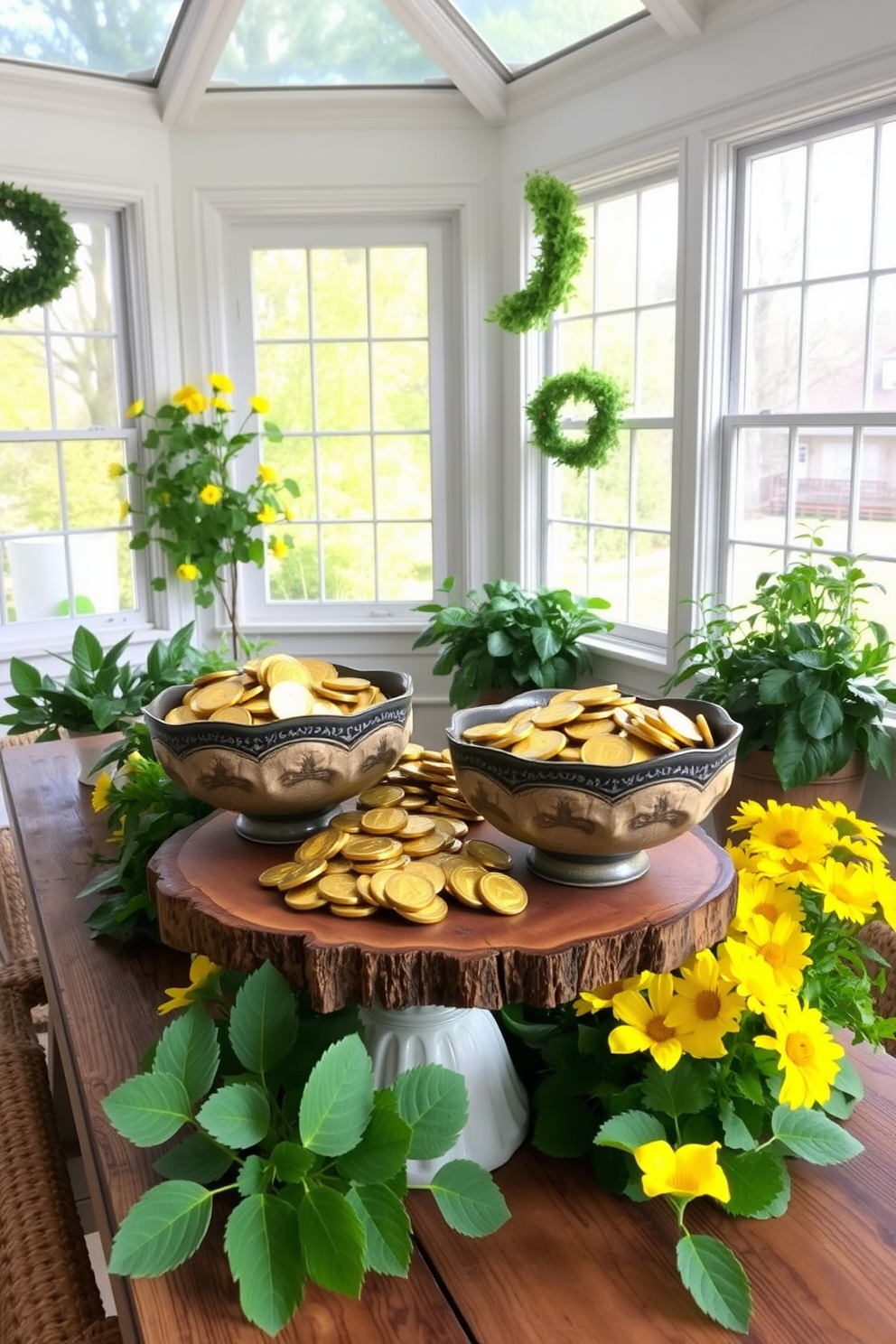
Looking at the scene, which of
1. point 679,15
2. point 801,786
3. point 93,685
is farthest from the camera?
point 679,15

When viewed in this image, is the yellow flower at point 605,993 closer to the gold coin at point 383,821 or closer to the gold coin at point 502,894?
the gold coin at point 502,894

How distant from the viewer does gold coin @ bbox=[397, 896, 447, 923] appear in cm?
92

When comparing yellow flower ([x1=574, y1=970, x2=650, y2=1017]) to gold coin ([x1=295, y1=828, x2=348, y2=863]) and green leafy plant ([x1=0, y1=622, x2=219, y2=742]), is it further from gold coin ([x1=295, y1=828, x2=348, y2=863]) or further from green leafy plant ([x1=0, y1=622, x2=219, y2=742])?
green leafy plant ([x1=0, y1=622, x2=219, y2=742])

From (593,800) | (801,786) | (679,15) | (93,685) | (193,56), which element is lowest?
(801,786)

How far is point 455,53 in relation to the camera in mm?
3889

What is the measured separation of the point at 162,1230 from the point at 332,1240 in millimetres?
131

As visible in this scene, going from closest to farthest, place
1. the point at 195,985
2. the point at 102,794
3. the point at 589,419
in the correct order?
the point at 195,985, the point at 102,794, the point at 589,419

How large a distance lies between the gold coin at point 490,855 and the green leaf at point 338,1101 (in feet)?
0.71

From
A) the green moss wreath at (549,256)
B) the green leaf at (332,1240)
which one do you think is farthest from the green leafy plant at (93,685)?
the green moss wreath at (549,256)

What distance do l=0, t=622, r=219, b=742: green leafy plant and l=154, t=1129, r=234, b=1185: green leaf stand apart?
4.37 ft

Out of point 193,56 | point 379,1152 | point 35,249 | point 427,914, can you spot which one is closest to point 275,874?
point 427,914

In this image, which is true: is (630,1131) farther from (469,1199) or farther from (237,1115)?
(237,1115)

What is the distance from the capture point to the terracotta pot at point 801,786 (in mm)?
2818

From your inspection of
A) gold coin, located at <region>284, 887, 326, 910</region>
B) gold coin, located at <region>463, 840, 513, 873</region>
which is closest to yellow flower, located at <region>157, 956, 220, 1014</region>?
gold coin, located at <region>284, 887, 326, 910</region>
